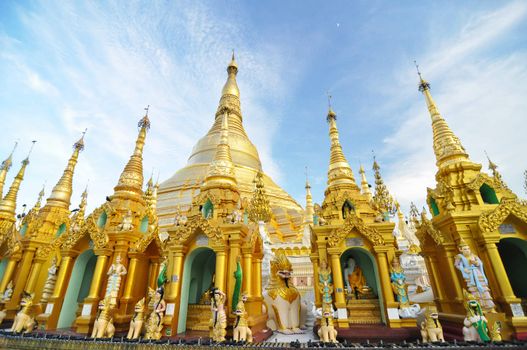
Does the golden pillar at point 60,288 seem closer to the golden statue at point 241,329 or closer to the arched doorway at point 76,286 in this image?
the arched doorway at point 76,286

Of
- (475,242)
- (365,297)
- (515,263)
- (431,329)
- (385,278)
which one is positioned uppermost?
(475,242)

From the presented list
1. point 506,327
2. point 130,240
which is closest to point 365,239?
point 506,327

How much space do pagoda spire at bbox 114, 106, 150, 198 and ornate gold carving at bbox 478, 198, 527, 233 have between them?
43.3 ft

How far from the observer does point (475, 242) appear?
8.10m

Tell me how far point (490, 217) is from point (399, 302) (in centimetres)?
372

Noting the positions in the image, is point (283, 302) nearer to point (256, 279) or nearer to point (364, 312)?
point (256, 279)

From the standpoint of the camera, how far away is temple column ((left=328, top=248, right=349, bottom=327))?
7.93m

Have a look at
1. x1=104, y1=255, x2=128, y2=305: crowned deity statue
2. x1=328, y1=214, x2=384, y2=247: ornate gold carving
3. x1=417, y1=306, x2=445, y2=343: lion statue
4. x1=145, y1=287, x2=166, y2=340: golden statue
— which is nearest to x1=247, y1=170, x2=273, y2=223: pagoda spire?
x1=328, y1=214, x2=384, y2=247: ornate gold carving

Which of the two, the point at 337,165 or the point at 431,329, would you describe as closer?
the point at 431,329

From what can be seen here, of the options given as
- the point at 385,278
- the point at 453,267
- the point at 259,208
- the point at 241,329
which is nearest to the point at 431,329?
the point at 385,278

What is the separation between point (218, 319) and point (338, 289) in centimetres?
372

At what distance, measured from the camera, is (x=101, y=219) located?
36.9 feet

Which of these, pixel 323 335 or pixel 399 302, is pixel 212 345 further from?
pixel 399 302

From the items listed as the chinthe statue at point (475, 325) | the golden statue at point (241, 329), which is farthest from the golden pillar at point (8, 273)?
the chinthe statue at point (475, 325)
